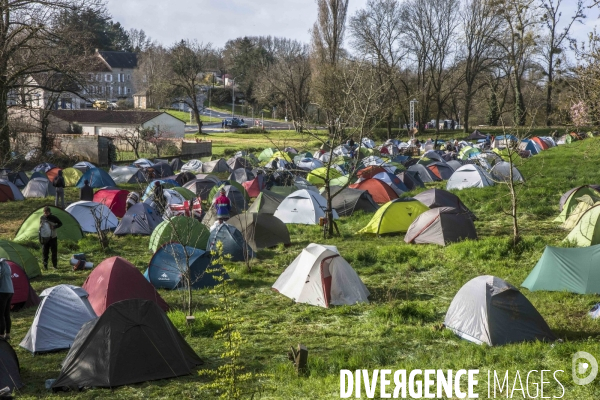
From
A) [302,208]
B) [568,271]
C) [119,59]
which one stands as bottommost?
[568,271]

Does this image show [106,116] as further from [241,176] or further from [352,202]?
[352,202]

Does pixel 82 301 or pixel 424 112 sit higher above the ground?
pixel 424 112

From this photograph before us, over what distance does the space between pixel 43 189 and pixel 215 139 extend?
102 ft

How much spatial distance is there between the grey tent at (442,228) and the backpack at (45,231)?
822cm

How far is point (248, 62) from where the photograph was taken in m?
91.1

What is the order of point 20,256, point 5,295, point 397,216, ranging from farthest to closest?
point 397,216, point 20,256, point 5,295

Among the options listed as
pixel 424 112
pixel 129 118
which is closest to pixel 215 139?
pixel 129 118

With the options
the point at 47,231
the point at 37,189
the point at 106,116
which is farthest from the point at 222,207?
the point at 106,116

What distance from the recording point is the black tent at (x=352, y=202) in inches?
829

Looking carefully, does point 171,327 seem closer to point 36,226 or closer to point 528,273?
point 528,273

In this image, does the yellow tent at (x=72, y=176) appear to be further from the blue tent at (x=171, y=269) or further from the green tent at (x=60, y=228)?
the blue tent at (x=171, y=269)

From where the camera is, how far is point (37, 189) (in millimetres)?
26047

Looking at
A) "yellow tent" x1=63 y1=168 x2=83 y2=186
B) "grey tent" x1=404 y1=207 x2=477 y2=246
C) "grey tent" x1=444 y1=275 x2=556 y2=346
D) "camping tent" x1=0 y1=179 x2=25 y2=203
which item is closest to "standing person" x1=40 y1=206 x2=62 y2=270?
"grey tent" x1=404 y1=207 x2=477 y2=246

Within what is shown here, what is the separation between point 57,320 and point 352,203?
41.4 ft
